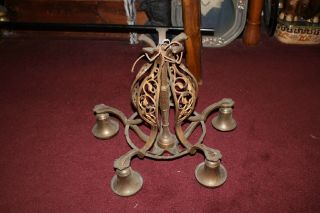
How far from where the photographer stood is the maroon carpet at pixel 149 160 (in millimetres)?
1474

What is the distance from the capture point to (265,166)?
160 centimetres

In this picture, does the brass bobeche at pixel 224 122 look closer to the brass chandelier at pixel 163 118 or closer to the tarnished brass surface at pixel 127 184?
the brass chandelier at pixel 163 118

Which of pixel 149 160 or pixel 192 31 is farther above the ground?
pixel 192 31

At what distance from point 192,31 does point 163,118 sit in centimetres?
61

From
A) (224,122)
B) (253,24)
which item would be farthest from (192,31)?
(253,24)

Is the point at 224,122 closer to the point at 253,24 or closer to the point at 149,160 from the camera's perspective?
the point at 149,160

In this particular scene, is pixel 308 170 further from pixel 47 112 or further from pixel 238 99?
pixel 47 112

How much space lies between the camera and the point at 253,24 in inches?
96.7

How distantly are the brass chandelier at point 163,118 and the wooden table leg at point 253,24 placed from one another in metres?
0.99

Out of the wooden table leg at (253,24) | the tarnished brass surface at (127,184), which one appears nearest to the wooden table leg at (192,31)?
the wooden table leg at (253,24)

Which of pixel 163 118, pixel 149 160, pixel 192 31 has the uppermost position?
pixel 192 31

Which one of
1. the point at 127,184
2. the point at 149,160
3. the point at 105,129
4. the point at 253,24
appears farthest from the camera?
the point at 253,24

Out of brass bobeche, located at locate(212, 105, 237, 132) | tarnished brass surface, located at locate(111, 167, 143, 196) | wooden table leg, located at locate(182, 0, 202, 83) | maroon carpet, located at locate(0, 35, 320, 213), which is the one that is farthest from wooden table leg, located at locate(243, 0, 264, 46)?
tarnished brass surface, located at locate(111, 167, 143, 196)

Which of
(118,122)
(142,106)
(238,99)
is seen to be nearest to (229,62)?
(238,99)
